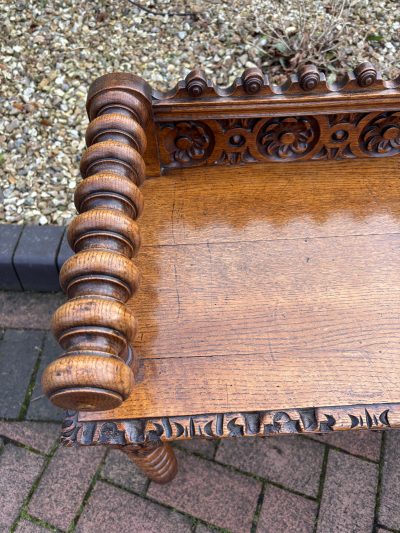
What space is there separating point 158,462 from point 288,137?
3.38ft

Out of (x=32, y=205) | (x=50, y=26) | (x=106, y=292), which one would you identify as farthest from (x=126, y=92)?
(x=50, y=26)

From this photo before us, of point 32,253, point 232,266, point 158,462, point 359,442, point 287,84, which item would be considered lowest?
point 359,442

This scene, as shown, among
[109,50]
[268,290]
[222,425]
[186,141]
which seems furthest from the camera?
[109,50]

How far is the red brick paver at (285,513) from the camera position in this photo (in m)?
1.61

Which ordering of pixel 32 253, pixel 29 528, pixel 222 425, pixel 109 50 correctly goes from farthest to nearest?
pixel 109 50 → pixel 32 253 → pixel 29 528 → pixel 222 425

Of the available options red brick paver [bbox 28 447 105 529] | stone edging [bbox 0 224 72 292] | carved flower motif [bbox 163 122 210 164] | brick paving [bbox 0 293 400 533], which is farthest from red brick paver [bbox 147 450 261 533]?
carved flower motif [bbox 163 122 210 164]

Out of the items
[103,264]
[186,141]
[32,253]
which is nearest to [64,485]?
[32,253]

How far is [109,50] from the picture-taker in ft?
8.46

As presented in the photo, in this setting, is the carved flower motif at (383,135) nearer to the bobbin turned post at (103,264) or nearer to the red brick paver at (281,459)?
the bobbin turned post at (103,264)

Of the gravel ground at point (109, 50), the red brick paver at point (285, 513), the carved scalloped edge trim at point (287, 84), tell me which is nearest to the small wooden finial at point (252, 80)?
the carved scalloped edge trim at point (287, 84)

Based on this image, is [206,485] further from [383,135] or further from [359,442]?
[383,135]

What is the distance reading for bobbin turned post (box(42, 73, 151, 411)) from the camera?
837mm

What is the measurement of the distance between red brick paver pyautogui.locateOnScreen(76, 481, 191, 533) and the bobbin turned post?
0.81 metres

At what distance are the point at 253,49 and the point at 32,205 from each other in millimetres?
1358
